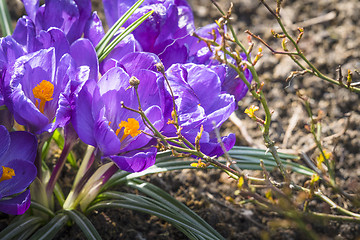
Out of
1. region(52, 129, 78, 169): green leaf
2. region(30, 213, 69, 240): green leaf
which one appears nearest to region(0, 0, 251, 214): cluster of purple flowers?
region(30, 213, 69, 240): green leaf

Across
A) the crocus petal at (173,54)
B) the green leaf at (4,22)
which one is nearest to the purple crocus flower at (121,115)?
the crocus petal at (173,54)

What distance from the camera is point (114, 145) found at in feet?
3.43

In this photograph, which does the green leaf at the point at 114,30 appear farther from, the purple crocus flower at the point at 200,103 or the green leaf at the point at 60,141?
the green leaf at the point at 60,141

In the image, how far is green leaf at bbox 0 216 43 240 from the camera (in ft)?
3.95

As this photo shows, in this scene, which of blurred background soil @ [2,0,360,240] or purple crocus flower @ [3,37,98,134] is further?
blurred background soil @ [2,0,360,240]

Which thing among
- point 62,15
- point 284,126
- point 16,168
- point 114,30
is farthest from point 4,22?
point 284,126

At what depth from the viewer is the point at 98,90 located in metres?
1.08

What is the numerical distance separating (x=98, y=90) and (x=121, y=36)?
0.57ft

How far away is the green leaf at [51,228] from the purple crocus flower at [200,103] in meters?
0.41

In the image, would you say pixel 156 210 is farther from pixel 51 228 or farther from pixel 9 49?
pixel 9 49

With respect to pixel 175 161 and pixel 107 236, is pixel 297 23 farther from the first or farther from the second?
pixel 107 236

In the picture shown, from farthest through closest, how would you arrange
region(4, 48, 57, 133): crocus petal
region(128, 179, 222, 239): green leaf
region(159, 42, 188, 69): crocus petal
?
1. region(128, 179, 222, 239): green leaf
2. region(159, 42, 188, 69): crocus petal
3. region(4, 48, 57, 133): crocus petal

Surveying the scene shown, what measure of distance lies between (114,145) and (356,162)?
3.79ft

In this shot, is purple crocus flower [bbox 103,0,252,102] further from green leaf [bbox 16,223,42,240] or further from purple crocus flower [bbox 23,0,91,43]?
green leaf [bbox 16,223,42,240]
